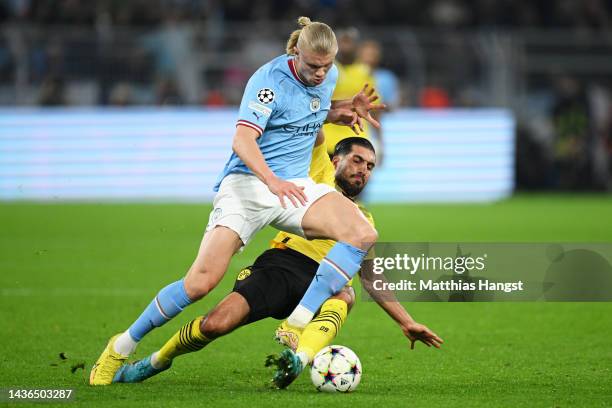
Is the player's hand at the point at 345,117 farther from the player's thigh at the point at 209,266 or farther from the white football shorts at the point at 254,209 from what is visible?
the player's thigh at the point at 209,266

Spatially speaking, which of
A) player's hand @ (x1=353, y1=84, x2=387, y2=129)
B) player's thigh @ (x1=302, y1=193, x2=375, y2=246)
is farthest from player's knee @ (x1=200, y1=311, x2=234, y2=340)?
player's hand @ (x1=353, y1=84, x2=387, y2=129)

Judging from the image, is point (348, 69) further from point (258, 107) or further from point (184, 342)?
point (184, 342)

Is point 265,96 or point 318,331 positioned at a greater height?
point 265,96

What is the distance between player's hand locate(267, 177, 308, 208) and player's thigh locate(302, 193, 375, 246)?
207 millimetres

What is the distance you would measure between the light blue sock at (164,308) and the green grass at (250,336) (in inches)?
11.7

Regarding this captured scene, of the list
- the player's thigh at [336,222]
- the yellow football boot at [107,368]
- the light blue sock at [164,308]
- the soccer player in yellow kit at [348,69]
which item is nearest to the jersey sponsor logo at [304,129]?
the player's thigh at [336,222]

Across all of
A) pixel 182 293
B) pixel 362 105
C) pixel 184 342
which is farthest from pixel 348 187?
pixel 184 342

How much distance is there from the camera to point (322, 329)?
5723mm

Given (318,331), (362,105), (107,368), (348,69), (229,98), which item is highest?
(229,98)

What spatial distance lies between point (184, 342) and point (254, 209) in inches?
30.6

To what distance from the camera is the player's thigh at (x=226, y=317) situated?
19.1 feet

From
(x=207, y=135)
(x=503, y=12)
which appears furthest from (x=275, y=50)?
(x=503, y=12)

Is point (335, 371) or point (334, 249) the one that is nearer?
point (335, 371)

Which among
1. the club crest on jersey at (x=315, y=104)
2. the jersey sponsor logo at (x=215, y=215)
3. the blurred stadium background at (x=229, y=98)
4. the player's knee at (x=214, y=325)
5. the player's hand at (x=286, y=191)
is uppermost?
the blurred stadium background at (x=229, y=98)
